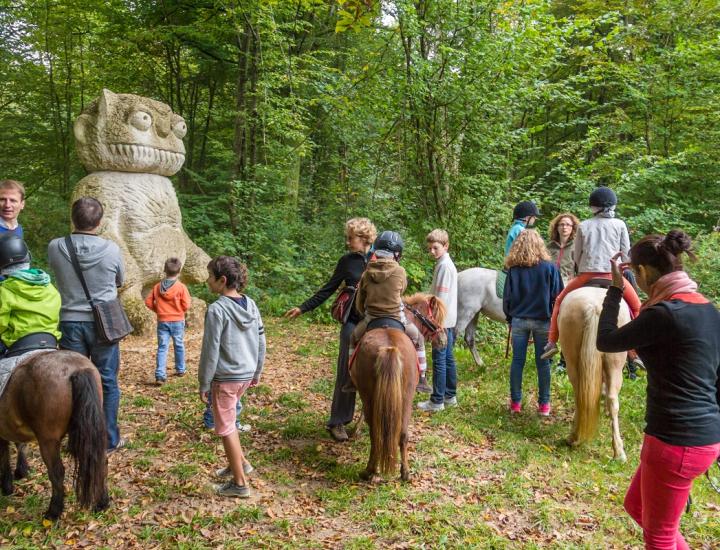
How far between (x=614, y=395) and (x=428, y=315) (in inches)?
75.4

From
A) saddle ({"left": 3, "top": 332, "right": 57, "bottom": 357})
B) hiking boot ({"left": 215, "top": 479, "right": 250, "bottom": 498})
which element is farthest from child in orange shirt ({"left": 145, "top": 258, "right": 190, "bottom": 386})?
hiking boot ({"left": 215, "top": 479, "right": 250, "bottom": 498})

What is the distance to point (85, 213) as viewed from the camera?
371cm

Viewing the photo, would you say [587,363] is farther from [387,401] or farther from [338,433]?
[338,433]

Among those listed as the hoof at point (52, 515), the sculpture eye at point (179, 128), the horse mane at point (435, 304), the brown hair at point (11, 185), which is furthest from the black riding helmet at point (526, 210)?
the hoof at point (52, 515)

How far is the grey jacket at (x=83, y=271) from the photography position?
3.71 m

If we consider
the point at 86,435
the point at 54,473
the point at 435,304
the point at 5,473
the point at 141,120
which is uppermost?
the point at 141,120

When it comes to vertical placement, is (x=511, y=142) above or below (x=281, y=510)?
above

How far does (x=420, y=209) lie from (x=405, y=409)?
7.22m

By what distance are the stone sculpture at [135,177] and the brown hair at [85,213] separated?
137 inches

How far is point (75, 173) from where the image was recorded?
41.3 ft

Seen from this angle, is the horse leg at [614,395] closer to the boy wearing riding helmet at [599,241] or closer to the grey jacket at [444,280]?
the boy wearing riding helmet at [599,241]

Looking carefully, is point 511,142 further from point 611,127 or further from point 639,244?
point 639,244

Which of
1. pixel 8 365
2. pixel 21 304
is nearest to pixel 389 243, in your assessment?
pixel 21 304

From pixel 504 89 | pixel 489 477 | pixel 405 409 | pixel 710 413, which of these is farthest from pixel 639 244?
pixel 504 89
